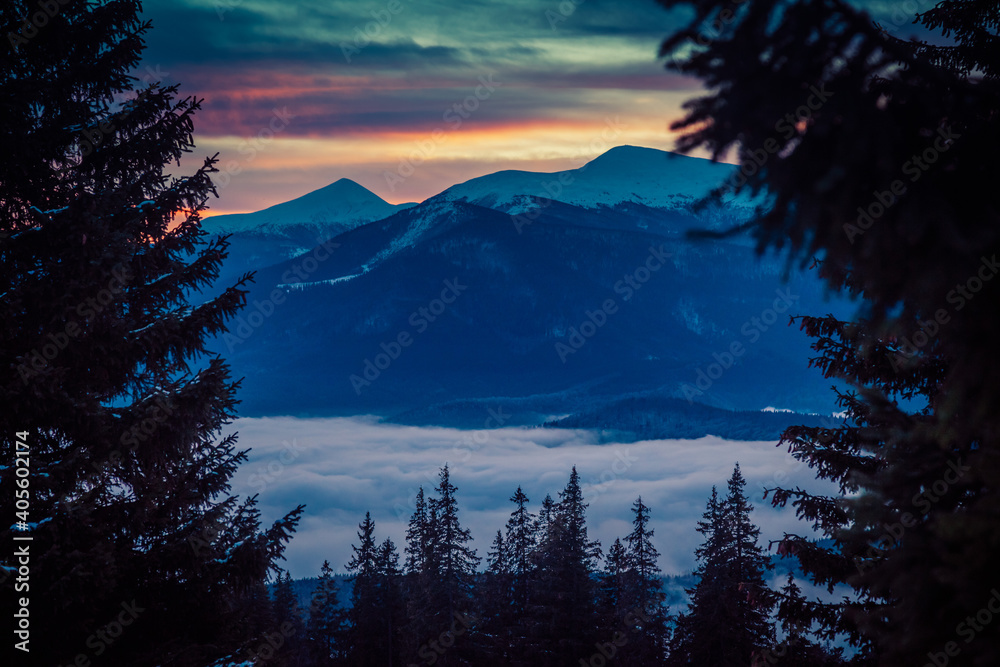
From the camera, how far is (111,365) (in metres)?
8.42

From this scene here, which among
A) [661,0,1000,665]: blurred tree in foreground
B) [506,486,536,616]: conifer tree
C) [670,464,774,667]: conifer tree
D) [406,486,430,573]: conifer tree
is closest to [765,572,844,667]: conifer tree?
[661,0,1000,665]: blurred tree in foreground

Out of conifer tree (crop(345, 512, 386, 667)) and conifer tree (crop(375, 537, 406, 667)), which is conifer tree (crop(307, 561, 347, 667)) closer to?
conifer tree (crop(345, 512, 386, 667))

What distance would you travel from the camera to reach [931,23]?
893 centimetres

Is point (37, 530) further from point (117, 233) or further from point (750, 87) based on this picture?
point (750, 87)

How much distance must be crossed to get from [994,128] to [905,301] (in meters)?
0.99

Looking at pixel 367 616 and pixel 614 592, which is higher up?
pixel 614 592

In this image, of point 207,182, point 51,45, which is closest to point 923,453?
point 207,182

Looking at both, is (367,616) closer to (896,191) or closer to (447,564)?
(447,564)

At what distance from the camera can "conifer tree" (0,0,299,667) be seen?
730cm

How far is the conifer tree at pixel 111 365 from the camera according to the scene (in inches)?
287

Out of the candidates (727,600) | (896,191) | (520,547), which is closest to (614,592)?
(520,547)

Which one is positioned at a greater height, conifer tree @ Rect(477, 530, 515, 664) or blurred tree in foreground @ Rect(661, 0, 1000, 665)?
blurred tree in foreground @ Rect(661, 0, 1000, 665)

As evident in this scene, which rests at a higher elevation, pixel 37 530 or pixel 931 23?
pixel 931 23

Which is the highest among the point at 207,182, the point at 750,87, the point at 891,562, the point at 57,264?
the point at 207,182
